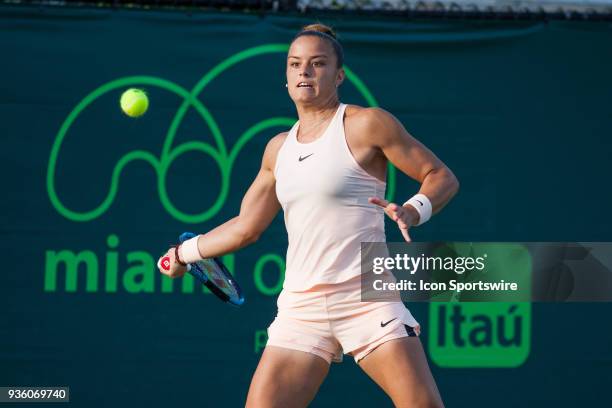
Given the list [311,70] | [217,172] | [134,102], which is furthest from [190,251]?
[217,172]

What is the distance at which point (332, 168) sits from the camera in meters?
3.72

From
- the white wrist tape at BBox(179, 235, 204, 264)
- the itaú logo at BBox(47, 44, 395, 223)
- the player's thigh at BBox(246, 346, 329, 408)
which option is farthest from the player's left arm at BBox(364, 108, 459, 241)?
the itaú logo at BBox(47, 44, 395, 223)

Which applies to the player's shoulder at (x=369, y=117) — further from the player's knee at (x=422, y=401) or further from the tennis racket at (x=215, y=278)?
the player's knee at (x=422, y=401)

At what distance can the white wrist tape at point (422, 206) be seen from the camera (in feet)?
11.7

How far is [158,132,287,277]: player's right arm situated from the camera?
4055 millimetres

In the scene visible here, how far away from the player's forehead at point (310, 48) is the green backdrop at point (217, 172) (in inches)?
65.0

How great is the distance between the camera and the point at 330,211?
3.74 metres

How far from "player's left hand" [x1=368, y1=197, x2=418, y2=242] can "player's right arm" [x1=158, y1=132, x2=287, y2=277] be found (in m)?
0.65

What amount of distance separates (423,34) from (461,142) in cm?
59

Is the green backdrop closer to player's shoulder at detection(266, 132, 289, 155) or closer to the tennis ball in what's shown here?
the tennis ball

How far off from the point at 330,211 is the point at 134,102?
5.63ft

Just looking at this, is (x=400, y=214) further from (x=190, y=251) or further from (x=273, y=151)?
(x=190, y=251)

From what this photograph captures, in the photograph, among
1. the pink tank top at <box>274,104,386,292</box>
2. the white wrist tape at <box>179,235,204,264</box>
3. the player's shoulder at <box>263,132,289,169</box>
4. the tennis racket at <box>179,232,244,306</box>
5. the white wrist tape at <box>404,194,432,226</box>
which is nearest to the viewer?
the white wrist tape at <box>404,194,432,226</box>

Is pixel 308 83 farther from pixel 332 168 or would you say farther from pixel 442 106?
pixel 442 106
